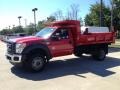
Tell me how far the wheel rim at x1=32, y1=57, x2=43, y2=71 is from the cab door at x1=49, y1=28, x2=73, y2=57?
2.93ft

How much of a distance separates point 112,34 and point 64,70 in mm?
5205

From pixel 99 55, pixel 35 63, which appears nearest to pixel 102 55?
pixel 99 55

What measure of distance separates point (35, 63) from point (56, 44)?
1571mm

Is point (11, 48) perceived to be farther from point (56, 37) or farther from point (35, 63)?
point (56, 37)

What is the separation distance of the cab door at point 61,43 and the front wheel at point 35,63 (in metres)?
→ 0.83

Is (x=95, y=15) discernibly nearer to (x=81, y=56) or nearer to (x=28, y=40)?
(x=81, y=56)

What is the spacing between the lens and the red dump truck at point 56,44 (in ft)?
36.2

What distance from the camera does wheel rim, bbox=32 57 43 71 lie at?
36.6 ft

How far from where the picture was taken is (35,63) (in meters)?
11.2

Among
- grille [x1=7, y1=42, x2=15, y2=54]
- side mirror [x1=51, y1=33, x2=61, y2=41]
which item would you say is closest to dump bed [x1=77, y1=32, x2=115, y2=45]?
side mirror [x1=51, y1=33, x2=61, y2=41]

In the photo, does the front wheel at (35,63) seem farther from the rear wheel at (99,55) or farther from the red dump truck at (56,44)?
the rear wheel at (99,55)

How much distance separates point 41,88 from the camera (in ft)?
27.8

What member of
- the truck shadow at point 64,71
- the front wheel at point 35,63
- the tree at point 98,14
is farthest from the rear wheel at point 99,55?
the tree at point 98,14

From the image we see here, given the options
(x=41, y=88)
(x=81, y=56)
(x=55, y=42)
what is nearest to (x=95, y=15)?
(x=81, y=56)
